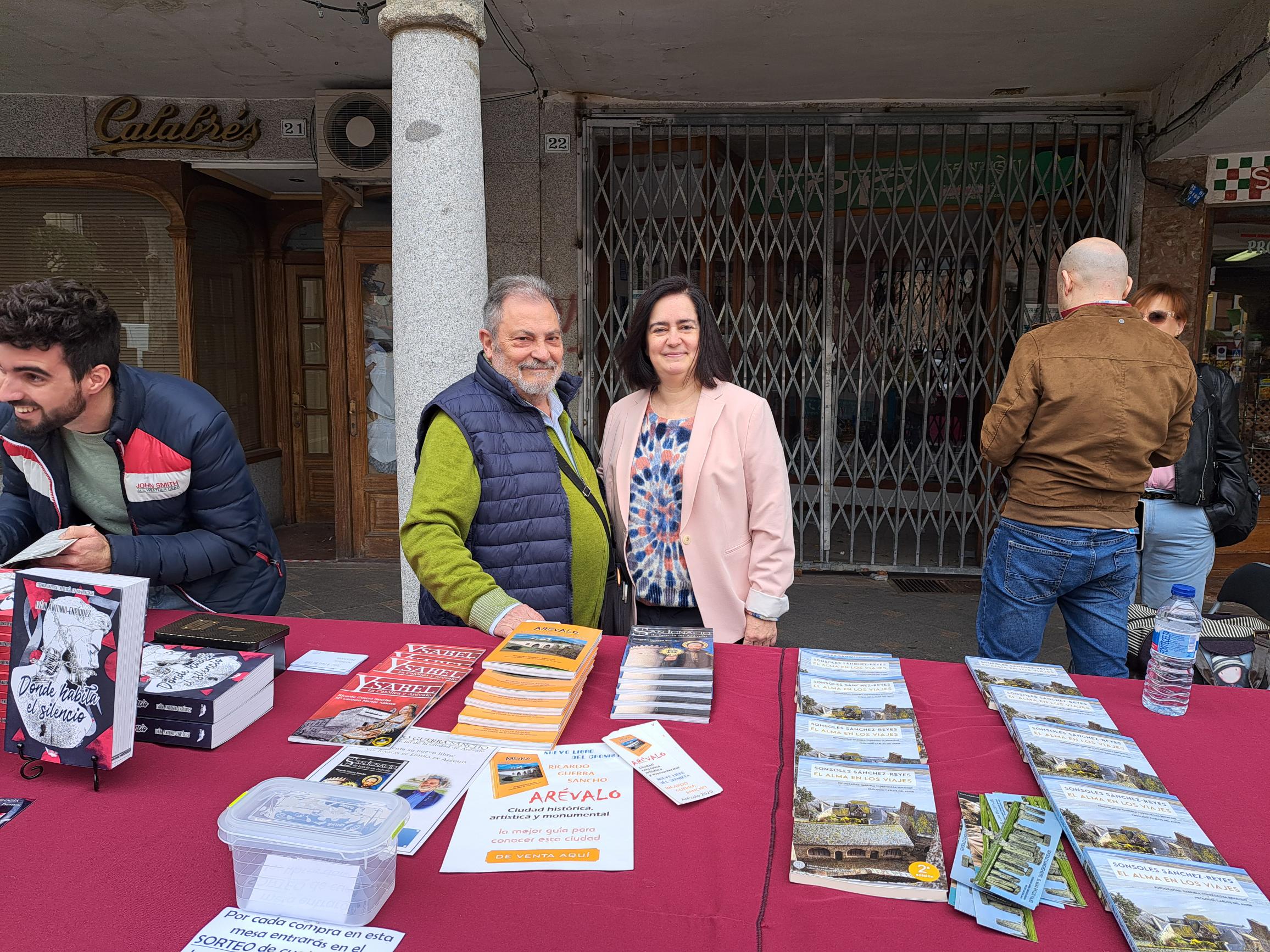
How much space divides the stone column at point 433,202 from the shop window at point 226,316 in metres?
3.49

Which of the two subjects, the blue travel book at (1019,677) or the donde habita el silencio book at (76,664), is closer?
the donde habita el silencio book at (76,664)

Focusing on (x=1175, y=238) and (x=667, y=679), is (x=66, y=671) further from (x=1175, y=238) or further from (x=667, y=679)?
(x=1175, y=238)

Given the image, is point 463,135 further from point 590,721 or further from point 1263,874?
point 1263,874

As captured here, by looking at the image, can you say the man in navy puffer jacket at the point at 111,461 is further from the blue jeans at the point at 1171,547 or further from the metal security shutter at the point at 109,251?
the metal security shutter at the point at 109,251

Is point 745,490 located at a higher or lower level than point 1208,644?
higher

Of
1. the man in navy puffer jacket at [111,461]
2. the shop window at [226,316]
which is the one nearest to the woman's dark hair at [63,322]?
the man in navy puffer jacket at [111,461]

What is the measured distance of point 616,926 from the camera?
1.04 m

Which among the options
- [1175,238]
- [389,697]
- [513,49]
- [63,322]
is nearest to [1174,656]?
[389,697]

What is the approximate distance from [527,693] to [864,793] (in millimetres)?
619

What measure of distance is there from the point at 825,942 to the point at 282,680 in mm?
1232

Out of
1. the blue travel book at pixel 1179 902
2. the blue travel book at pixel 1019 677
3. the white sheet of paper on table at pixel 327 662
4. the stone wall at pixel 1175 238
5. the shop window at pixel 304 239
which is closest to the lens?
the blue travel book at pixel 1179 902

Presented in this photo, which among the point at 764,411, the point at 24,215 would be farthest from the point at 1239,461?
the point at 24,215

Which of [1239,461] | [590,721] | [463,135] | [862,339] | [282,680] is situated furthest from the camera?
[862,339]

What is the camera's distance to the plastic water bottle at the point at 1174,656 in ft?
5.21
